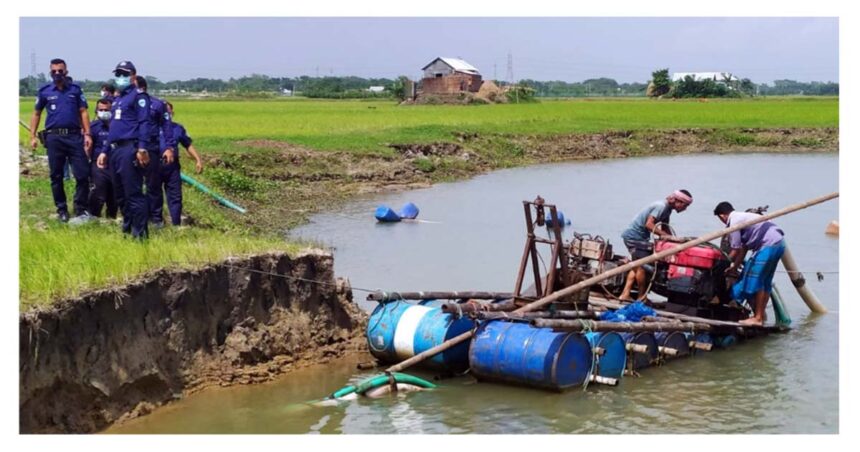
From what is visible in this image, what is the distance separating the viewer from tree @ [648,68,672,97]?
88.0m

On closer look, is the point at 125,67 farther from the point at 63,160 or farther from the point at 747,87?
the point at 747,87

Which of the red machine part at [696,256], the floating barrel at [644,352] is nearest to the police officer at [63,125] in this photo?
the floating barrel at [644,352]

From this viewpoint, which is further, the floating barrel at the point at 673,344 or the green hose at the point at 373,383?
the floating barrel at the point at 673,344

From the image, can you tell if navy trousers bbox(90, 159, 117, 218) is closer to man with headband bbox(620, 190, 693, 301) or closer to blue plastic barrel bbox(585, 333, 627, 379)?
blue plastic barrel bbox(585, 333, 627, 379)

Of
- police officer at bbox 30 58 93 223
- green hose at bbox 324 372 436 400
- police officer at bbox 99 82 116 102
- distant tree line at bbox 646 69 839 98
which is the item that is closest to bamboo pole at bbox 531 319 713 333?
green hose at bbox 324 372 436 400

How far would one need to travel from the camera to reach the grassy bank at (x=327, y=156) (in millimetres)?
9453

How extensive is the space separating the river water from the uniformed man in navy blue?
2.52 m

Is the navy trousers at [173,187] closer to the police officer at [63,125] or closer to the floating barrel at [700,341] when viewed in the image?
the police officer at [63,125]

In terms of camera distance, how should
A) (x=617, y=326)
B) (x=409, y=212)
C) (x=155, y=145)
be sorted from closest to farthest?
1. (x=617, y=326)
2. (x=155, y=145)
3. (x=409, y=212)

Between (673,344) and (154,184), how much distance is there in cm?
630

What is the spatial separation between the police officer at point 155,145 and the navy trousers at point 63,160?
80 cm

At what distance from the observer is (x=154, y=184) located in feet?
40.1

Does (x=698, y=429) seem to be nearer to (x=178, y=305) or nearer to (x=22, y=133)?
(x=178, y=305)

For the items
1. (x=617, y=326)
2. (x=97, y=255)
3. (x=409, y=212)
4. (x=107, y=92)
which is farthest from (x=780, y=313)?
(x=409, y=212)
